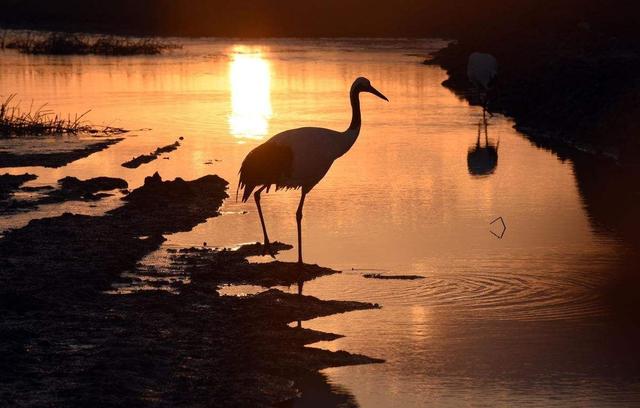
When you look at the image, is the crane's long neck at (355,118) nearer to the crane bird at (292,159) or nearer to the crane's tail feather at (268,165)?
the crane bird at (292,159)

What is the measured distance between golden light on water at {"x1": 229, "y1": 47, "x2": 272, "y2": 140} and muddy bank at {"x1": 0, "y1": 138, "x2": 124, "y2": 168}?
440 centimetres

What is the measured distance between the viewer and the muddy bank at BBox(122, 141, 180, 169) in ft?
71.7

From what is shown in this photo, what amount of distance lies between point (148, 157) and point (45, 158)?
1920 millimetres

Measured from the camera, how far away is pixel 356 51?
67.6 m

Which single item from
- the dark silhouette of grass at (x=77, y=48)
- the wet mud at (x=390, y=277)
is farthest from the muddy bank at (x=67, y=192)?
the dark silhouette of grass at (x=77, y=48)

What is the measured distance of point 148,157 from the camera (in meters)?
22.9

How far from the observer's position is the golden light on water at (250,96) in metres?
28.8

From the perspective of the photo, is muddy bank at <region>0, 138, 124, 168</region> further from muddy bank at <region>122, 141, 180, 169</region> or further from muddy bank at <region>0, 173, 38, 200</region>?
muddy bank at <region>0, 173, 38, 200</region>

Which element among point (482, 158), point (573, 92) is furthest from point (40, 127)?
point (573, 92)

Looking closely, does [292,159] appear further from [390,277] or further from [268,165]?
[390,277]

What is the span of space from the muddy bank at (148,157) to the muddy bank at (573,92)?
7.84 metres

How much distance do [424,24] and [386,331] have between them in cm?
9107

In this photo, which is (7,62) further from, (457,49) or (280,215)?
(280,215)

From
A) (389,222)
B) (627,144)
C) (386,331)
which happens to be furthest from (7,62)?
(386,331)
